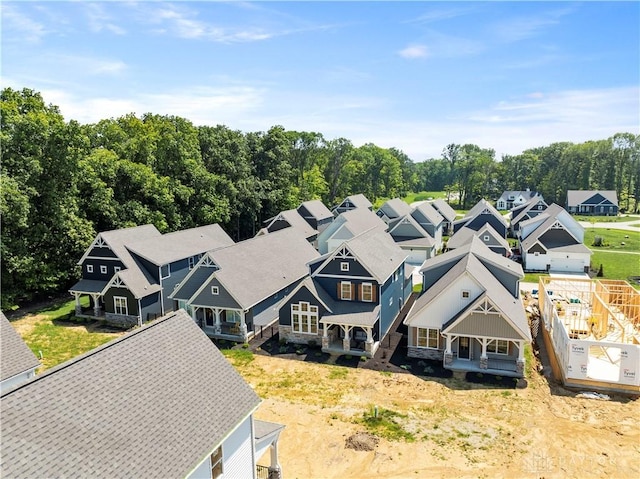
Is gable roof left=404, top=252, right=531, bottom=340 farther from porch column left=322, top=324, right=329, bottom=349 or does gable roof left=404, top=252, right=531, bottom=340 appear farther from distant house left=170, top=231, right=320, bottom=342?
distant house left=170, top=231, right=320, bottom=342

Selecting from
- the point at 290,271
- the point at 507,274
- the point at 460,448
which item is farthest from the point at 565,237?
the point at 460,448

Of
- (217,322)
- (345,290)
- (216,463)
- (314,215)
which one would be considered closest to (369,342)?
(345,290)

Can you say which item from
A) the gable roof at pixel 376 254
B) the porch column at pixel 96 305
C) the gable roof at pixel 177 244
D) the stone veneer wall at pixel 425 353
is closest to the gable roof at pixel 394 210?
the gable roof at pixel 177 244

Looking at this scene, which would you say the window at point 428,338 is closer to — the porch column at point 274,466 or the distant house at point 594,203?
the porch column at point 274,466

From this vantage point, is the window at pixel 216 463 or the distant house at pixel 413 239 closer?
the window at pixel 216 463

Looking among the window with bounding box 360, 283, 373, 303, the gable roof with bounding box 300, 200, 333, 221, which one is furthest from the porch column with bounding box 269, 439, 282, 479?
the gable roof with bounding box 300, 200, 333, 221

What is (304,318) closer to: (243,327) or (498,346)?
(243,327)

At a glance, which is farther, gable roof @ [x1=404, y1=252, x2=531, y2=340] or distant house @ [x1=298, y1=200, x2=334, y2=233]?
distant house @ [x1=298, y1=200, x2=334, y2=233]

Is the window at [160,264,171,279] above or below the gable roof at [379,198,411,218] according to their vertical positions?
below

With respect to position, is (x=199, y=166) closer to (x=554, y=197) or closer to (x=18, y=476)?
(x=18, y=476)
